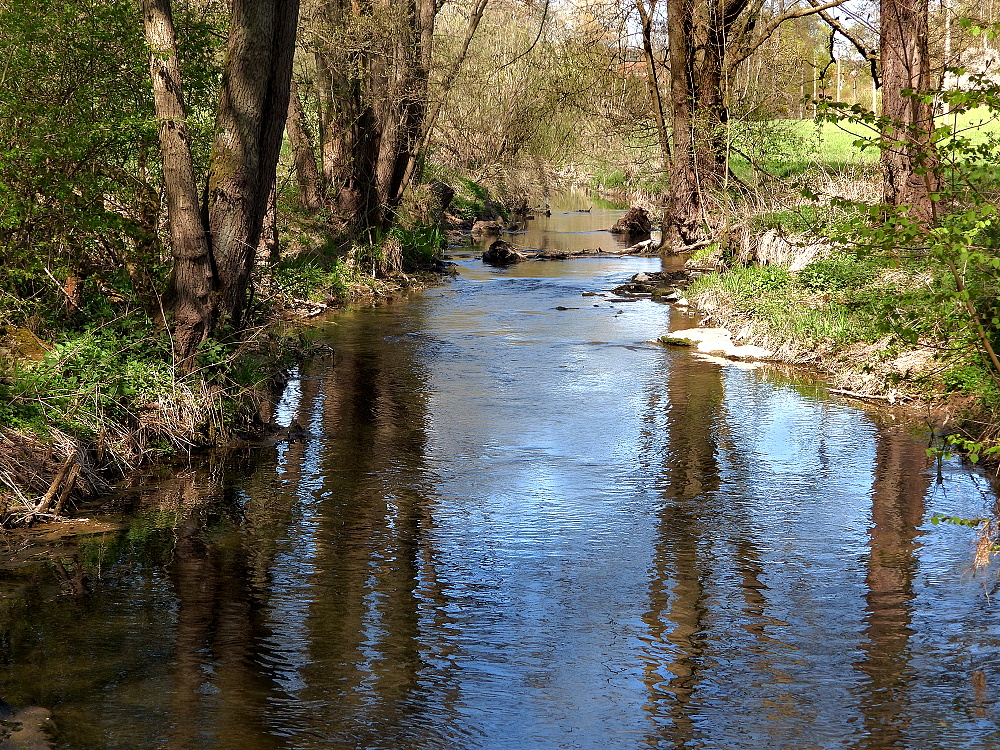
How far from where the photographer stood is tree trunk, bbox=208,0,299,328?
1007cm

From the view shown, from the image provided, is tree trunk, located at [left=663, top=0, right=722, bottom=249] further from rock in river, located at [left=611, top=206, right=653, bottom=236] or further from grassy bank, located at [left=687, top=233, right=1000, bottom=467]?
rock in river, located at [left=611, top=206, right=653, bottom=236]

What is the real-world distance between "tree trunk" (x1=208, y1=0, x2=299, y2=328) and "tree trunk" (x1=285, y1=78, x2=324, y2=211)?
9818 mm

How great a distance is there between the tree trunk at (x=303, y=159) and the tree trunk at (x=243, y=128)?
387 inches

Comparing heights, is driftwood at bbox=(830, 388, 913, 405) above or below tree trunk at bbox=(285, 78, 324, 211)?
below

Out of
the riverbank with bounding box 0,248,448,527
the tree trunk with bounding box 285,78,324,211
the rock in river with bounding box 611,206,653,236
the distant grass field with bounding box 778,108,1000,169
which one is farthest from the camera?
the rock in river with bounding box 611,206,653,236

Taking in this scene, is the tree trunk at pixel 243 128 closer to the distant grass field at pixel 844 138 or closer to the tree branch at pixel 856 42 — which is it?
the tree branch at pixel 856 42

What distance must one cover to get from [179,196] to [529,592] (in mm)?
5527

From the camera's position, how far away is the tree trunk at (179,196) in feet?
30.8

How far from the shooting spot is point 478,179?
35.3 m

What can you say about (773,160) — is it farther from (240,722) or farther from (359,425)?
(240,722)

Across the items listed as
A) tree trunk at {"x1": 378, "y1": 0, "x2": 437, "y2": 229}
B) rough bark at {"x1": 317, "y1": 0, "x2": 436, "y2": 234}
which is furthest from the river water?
tree trunk at {"x1": 378, "y1": 0, "x2": 437, "y2": 229}

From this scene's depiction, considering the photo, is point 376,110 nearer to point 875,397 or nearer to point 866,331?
point 866,331

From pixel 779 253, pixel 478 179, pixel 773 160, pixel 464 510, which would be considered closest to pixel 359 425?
pixel 464 510

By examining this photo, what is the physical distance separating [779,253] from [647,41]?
40.5 ft
